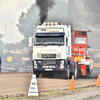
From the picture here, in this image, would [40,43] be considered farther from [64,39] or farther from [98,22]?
[98,22]

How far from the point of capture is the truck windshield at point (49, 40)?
18.7 metres

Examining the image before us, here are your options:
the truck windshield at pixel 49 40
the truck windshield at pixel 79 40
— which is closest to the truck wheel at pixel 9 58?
the truck windshield at pixel 79 40

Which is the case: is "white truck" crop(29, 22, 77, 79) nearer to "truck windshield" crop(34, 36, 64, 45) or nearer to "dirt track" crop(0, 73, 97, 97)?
"truck windshield" crop(34, 36, 64, 45)

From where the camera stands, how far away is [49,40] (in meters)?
18.8

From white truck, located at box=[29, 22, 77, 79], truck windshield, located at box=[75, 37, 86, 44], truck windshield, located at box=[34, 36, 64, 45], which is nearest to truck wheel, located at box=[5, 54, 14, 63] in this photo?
truck windshield, located at box=[75, 37, 86, 44]

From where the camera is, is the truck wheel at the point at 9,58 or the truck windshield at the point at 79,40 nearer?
the truck windshield at the point at 79,40

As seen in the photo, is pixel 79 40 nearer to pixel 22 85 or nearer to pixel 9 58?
pixel 22 85

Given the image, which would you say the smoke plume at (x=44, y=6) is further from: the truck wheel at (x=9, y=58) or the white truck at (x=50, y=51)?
the truck wheel at (x=9, y=58)

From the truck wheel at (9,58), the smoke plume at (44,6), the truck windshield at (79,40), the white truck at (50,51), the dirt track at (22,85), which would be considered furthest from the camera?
the truck wheel at (9,58)

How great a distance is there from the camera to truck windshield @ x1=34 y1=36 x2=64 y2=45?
1873 centimetres

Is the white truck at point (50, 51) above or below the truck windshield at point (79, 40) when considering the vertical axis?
below

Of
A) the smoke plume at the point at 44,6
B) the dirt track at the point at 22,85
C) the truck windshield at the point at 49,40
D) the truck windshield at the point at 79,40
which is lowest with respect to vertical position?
the dirt track at the point at 22,85

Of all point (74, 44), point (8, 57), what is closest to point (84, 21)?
point (8, 57)

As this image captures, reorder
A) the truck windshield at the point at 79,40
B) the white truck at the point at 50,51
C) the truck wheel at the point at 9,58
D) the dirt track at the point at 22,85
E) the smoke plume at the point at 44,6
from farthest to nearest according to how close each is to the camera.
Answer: the truck wheel at the point at 9,58 → the smoke plume at the point at 44,6 → the truck windshield at the point at 79,40 → the white truck at the point at 50,51 → the dirt track at the point at 22,85
